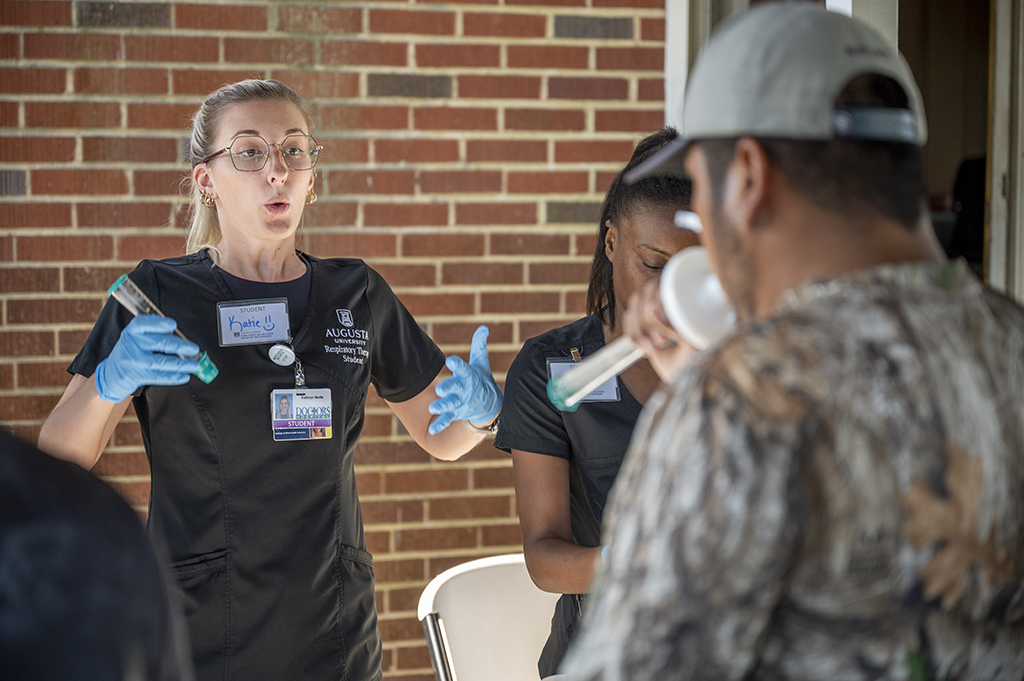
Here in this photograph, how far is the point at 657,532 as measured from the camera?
2.12ft

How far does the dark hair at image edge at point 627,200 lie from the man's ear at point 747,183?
2.96 ft

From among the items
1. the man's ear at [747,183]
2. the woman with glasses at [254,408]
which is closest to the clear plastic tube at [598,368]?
the man's ear at [747,183]

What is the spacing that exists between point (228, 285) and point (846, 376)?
1511 mm

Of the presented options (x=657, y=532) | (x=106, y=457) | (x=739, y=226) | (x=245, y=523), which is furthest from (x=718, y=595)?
(x=106, y=457)

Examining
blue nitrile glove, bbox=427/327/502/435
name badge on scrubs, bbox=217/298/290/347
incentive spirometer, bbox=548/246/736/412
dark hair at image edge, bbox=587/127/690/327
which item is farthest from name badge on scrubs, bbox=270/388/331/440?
incentive spirometer, bbox=548/246/736/412

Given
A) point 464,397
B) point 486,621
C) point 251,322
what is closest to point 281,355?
point 251,322

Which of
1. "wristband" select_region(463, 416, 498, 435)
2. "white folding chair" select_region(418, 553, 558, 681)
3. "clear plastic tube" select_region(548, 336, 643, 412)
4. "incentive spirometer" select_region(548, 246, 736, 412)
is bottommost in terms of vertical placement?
"white folding chair" select_region(418, 553, 558, 681)

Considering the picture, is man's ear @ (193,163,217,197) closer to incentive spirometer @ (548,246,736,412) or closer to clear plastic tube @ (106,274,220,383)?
clear plastic tube @ (106,274,220,383)

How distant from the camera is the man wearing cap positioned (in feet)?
2.05

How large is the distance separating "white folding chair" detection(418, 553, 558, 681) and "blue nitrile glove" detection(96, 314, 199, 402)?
0.74 metres

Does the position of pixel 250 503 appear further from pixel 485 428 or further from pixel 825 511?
pixel 825 511

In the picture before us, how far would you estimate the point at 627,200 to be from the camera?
1.74 m

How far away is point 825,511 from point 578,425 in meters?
1.09

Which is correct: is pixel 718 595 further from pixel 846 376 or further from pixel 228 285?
pixel 228 285
